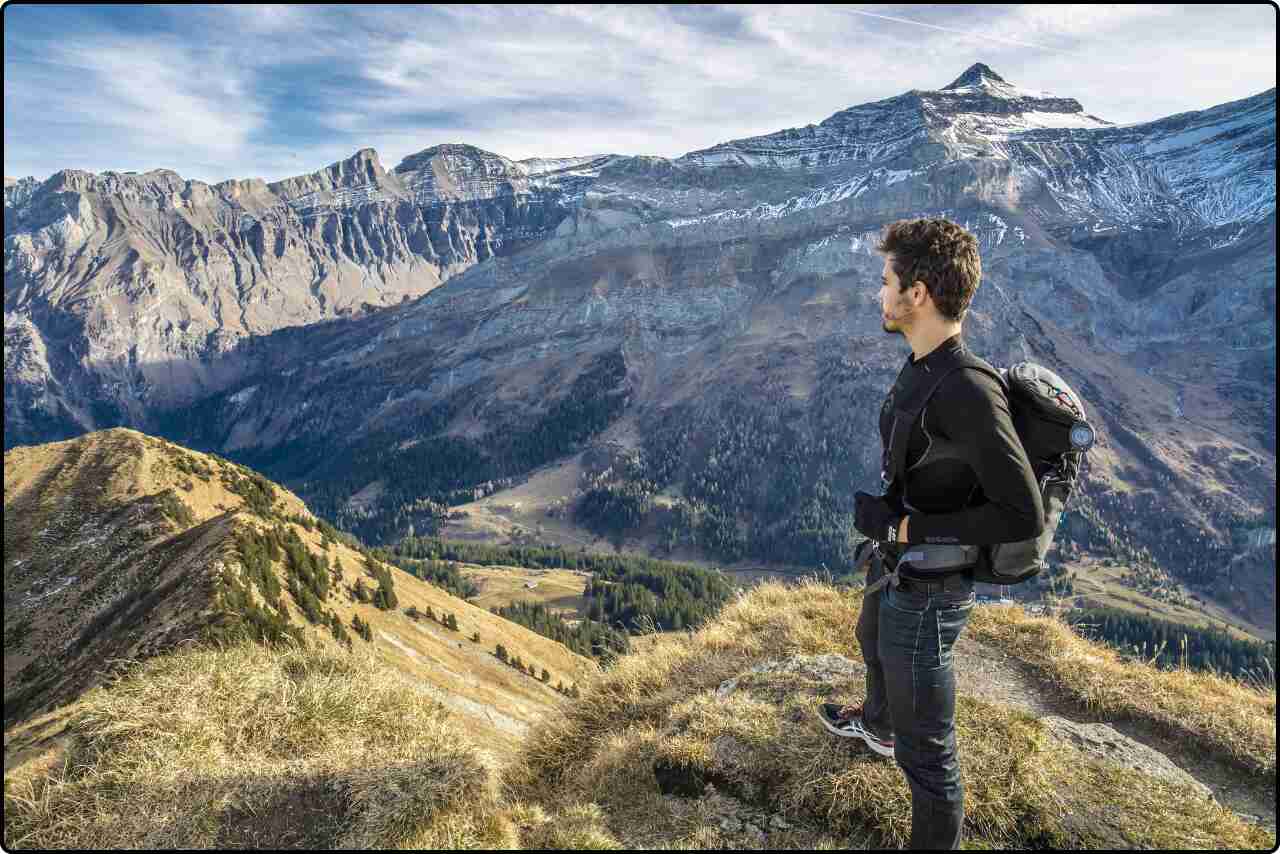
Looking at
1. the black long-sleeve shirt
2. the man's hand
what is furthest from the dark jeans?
the black long-sleeve shirt

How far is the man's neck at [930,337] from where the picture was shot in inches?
236

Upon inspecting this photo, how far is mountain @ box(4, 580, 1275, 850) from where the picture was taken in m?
6.57

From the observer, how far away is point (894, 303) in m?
6.23

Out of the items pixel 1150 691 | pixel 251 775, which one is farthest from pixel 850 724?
pixel 251 775

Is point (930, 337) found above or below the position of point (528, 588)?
above

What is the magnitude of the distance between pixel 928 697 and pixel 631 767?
3.46 m

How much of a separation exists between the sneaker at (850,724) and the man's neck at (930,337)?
4.13 meters

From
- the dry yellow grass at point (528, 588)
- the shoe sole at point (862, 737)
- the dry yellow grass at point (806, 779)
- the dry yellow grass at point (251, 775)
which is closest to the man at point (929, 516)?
the dry yellow grass at point (806, 779)

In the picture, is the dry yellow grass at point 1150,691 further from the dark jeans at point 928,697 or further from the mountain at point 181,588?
the mountain at point 181,588

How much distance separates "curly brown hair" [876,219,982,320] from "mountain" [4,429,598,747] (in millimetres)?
8142

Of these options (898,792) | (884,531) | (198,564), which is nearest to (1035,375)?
(884,531)

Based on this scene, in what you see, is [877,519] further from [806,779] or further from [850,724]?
[806,779]

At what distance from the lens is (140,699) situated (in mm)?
8047

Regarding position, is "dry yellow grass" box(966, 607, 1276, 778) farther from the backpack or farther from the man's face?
the man's face
